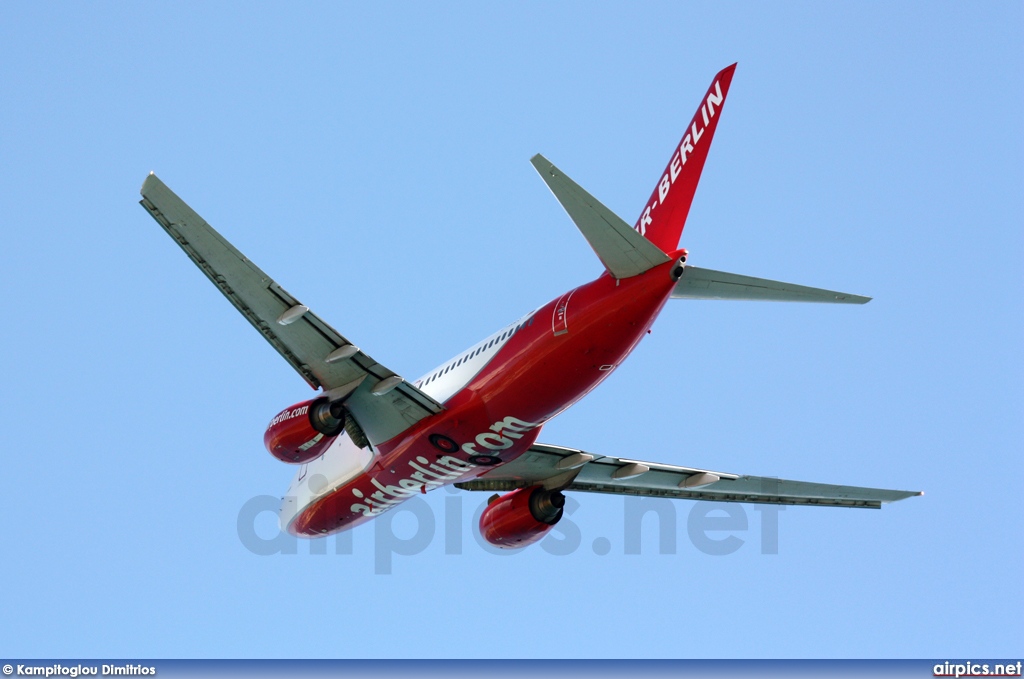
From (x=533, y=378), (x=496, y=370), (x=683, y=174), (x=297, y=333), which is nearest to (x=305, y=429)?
(x=297, y=333)

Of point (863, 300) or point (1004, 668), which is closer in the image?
point (863, 300)

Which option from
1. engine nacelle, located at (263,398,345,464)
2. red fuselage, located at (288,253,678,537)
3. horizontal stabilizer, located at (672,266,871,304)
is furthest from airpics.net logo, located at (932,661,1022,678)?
engine nacelle, located at (263,398,345,464)

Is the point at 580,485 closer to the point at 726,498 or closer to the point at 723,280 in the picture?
the point at 726,498

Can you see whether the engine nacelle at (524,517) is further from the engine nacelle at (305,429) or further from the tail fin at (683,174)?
the tail fin at (683,174)

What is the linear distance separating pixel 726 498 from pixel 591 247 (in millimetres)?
13014

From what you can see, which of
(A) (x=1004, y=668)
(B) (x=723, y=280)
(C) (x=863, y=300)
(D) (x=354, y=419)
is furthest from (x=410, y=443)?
(A) (x=1004, y=668)

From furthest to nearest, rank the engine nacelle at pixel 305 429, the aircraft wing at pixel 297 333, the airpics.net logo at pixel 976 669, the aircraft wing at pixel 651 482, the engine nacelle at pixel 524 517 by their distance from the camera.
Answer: the engine nacelle at pixel 524 517, the aircraft wing at pixel 651 482, the airpics.net logo at pixel 976 669, the engine nacelle at pixel 305 429, the aircraft wing at pixel 297 333

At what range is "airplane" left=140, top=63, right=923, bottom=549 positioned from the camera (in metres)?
22.2

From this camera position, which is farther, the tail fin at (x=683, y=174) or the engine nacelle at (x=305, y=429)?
the engine nacelle at (x=305, y=429)

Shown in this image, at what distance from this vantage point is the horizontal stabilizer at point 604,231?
797 inches

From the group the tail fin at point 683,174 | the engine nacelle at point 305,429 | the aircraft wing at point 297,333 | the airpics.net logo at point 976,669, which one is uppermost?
the tail fin at point 683,174

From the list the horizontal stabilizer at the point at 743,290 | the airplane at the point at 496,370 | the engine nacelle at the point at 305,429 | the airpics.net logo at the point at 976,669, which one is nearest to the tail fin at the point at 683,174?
the airplane at the point at 496,370

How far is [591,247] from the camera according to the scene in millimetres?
21922

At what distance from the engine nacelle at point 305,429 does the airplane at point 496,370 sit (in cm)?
3
